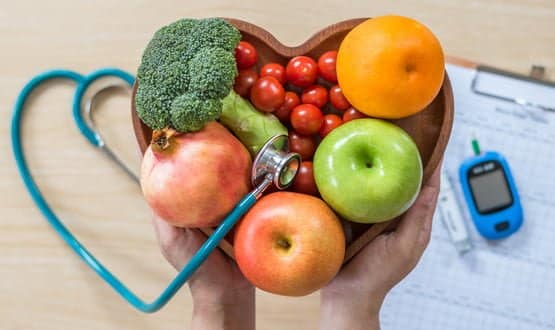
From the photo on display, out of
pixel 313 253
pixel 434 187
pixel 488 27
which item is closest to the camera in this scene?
pixel 313 253

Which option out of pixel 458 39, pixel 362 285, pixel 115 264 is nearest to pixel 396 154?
pixel 362 285

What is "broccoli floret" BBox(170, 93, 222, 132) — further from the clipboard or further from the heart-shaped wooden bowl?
the clipboard

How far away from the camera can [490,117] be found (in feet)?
2.51

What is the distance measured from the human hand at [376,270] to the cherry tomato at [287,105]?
0.15 metres

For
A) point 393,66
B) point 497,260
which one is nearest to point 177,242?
point 393,66

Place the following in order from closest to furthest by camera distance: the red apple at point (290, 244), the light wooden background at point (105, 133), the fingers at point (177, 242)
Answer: the red apple at point (290, 244) < the fingers at point (177, 242) < the light wooden background at point (105, 133)

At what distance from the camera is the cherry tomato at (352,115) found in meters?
0.58

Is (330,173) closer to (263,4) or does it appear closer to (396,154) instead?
(396,154)

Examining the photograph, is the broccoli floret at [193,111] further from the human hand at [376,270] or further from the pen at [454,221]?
the pen at [454,221]

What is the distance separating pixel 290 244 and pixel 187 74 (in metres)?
0.17

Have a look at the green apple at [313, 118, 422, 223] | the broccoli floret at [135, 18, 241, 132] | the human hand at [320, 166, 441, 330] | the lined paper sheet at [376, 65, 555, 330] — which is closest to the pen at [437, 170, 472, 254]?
the lined paper sheet at [376, 65, 555, 330]

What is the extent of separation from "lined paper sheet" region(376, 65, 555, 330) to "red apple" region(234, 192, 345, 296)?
0.26 m

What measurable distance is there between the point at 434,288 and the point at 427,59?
0.34 metres

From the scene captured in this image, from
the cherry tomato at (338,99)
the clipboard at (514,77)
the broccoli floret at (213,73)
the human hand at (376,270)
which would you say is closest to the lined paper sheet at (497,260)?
the clipboard at (514,77)
